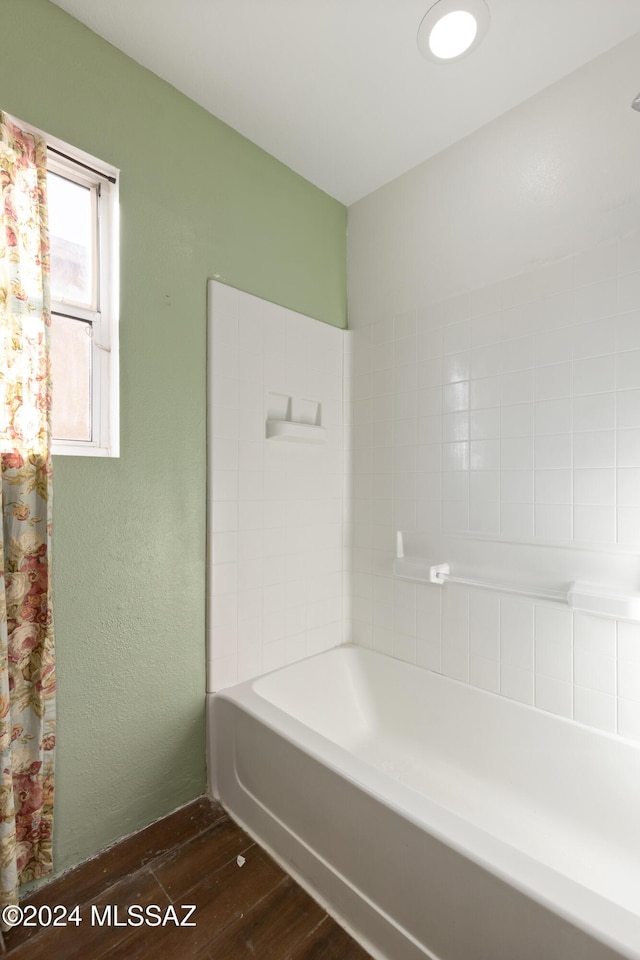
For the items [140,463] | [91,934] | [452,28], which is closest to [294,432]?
[140,463]

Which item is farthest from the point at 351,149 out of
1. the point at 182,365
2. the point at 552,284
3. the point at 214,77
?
the point at 182,365

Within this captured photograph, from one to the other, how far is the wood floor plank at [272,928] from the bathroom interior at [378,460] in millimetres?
70

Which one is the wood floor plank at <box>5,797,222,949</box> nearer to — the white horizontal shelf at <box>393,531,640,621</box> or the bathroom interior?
the bathroom interior

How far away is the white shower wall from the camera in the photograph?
1.50m

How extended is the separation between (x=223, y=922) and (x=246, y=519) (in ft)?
4.04

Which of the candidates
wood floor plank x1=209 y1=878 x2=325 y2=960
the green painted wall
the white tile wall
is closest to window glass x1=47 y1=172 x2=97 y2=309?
the green painted wall

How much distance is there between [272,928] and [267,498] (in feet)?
4.45

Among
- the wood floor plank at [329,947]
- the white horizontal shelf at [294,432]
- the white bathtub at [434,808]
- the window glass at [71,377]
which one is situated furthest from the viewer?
the white horizontal shelf at [294,432]

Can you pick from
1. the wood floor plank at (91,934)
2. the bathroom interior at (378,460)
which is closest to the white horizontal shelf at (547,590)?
the bathroom interior at (378,460)

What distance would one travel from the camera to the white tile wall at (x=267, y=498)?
1812mm

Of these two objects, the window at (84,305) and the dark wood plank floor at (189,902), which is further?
the window at (84,305)

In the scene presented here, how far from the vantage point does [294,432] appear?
77.5 inches

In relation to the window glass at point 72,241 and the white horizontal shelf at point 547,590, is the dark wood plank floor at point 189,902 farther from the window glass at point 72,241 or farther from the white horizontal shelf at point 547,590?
the window glass at point 72,241

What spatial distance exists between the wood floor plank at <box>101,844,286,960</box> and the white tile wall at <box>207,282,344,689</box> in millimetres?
574
